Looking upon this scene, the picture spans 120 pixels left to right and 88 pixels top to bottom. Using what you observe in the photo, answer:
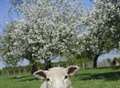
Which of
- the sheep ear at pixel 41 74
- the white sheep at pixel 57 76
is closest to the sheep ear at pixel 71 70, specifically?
the white sheep at pixel 57 76

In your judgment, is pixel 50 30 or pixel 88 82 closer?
pixel 88 82

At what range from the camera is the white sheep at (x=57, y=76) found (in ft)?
30.6

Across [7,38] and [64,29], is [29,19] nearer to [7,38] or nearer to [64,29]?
[64,29]

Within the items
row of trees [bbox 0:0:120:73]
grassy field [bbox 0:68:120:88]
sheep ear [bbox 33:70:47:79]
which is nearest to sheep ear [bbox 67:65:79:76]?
sheep ear [bbox 33:70:47:79]

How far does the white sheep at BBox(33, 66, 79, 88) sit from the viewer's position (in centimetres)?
934

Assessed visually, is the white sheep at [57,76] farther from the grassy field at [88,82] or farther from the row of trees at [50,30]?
the row of trees at [50,30]

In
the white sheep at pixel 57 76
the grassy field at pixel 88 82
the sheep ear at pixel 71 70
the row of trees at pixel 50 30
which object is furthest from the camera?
the row of trees at pixel 50 30

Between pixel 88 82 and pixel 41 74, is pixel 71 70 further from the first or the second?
pixel 88 82

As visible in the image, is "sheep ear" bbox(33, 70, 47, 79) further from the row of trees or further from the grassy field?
the row of trees

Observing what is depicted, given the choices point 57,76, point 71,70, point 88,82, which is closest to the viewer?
point 57,76

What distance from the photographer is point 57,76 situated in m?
9.62

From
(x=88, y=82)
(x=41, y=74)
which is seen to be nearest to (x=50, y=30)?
(x=88, y=82)

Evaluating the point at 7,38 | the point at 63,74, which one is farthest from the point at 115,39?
the point at 7,38

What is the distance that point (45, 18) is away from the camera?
50531mm
